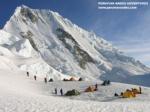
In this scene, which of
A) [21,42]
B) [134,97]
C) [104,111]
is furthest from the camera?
[21,42]

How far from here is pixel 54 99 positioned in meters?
42.6

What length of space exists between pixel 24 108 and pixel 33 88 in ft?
142

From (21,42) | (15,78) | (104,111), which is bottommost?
(104,111)

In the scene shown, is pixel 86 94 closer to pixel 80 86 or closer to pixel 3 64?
pixel 80 86

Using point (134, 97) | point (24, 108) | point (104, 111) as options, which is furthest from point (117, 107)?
point (134, 97)

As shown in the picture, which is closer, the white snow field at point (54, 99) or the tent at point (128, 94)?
the white snow field at point (54, 99)

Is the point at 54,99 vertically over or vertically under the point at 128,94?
under

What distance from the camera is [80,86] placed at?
74.6 metres

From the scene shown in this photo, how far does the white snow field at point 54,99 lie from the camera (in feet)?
108

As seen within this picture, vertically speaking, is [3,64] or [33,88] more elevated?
[3,64]

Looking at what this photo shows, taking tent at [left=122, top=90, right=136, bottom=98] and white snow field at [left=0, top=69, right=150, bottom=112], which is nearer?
white snow field at [left=0, top=69, right=150, bottom=112]

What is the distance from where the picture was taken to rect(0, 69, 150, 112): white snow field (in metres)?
33.0

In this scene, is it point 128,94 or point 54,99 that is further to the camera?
point 128,94

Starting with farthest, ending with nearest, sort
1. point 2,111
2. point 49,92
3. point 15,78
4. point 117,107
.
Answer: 1. point 15,78
2. point 49,92
3. point 117,107
4. point 2,111
